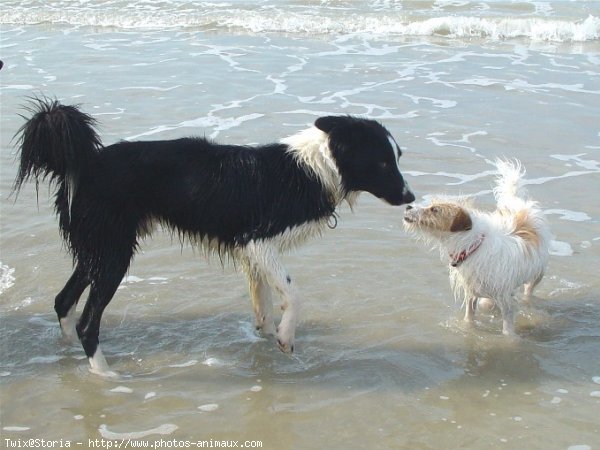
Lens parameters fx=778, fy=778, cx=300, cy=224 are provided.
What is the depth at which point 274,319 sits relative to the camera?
5336mm

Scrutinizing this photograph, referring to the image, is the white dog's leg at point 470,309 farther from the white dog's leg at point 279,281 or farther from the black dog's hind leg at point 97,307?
the black dog's hind leg at point 97,307

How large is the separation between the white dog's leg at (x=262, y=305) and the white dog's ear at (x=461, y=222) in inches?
48.0

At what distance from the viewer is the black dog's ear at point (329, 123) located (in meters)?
4.58

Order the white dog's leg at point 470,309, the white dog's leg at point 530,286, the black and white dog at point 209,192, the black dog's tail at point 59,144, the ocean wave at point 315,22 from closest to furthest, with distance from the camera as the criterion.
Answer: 1. the black dog's tail at point 59,144
2. the black and white dog at point 209,192
3. the white dog's leg at point 470,309
4. the white dog's leg at point 530,286
5. the ocean wave at point 315,22

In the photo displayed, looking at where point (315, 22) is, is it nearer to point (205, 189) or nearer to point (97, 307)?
point (205, 189)

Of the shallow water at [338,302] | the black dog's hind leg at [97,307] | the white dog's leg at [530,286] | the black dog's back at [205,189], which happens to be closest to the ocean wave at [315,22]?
the shallow water at [338,302]

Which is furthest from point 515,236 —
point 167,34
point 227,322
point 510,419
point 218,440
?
point 167,34

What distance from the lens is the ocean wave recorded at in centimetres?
1417

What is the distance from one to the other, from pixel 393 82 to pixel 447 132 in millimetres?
2346

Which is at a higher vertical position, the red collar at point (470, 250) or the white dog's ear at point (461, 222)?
the white dog's ear at point (461, 222)

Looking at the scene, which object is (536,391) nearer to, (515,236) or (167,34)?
(515,236)

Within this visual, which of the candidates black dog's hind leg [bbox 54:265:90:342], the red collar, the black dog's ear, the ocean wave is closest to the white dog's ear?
the red collar

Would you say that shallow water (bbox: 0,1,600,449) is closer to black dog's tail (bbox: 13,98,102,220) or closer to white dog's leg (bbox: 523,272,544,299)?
white dog's leg (bbox: 523,272,544,299)

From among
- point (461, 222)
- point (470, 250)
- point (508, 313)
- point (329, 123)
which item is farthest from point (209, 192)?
point (508, 313)
